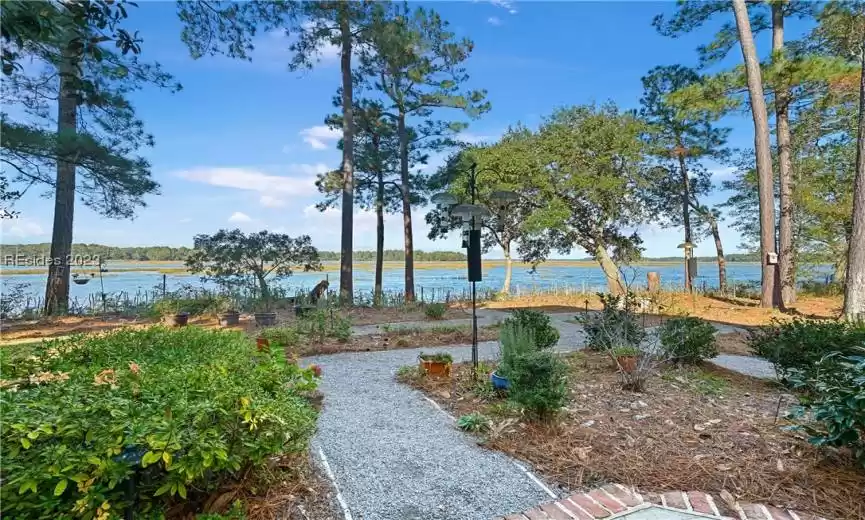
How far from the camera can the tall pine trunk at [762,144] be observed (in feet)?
28.3

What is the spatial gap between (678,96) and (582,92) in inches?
163

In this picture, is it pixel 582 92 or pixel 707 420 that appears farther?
pixel 582 92

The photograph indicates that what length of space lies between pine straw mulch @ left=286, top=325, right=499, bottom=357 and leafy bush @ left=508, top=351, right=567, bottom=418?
10.9 feet

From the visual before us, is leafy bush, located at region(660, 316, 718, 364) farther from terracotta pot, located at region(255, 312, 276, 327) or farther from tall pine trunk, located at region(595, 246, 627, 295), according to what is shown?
tall pine trunk, located at region(595, 246, 627, 295)

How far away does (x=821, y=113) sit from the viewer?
10.1 meters

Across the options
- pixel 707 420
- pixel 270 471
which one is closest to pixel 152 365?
pixel 270 471

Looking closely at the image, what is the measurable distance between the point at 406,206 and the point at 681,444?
10563 mm

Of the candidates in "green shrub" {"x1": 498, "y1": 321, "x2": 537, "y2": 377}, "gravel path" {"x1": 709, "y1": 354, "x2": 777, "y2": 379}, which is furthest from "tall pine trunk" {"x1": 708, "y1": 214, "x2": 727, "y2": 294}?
"green shrub" {"x1": 498, "y1": 321, "x2": 537, "y2": 377}

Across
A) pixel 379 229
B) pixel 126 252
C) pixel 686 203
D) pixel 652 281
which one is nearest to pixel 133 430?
pixel 379 229

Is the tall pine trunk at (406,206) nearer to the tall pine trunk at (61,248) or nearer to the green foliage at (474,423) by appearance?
the tall pine trunk at (61,248)

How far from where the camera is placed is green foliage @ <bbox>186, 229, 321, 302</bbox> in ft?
33.0

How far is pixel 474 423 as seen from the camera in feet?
9.56

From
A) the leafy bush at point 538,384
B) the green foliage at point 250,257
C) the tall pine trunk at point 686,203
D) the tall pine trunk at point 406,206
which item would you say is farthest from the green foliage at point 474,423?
the tall pine trunk at point 686,203

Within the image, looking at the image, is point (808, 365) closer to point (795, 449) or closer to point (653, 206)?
point (795, 449)
